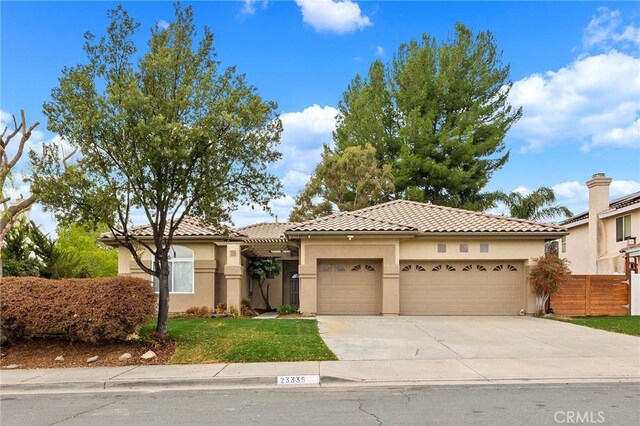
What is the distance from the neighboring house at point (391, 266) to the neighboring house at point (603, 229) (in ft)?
23.8

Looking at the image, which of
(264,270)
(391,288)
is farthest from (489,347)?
(264,270)

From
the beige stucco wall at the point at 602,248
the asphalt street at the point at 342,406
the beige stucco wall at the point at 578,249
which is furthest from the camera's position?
the beige stucco wall at the point at 578,249

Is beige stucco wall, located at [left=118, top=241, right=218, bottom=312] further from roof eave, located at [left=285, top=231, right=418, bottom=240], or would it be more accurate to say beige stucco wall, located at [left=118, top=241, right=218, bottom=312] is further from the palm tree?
the palm tree

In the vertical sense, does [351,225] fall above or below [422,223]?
below

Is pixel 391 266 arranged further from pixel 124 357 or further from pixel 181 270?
pixel 124 357

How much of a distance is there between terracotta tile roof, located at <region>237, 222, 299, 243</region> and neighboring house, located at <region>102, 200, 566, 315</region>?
2167mm

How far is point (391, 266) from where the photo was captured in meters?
19.6

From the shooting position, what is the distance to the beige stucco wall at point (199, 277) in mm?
20500

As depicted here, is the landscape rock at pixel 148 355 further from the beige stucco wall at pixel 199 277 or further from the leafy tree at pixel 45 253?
the leafy tree at pixel 45 253

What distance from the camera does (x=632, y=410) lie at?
23.8 ft

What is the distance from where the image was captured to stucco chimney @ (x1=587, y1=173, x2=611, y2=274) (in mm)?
27031

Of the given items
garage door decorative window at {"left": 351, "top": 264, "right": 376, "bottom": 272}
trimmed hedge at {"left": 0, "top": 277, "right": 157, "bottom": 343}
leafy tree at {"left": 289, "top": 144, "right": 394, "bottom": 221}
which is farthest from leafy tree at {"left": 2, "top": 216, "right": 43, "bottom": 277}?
leafy tree at {"left": 289, "top": 144, "right": 394, "bottom": 221}

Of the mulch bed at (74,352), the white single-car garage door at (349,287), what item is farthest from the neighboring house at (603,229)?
the mulch bed at (74,352)

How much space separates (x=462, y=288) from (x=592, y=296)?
188 inches
